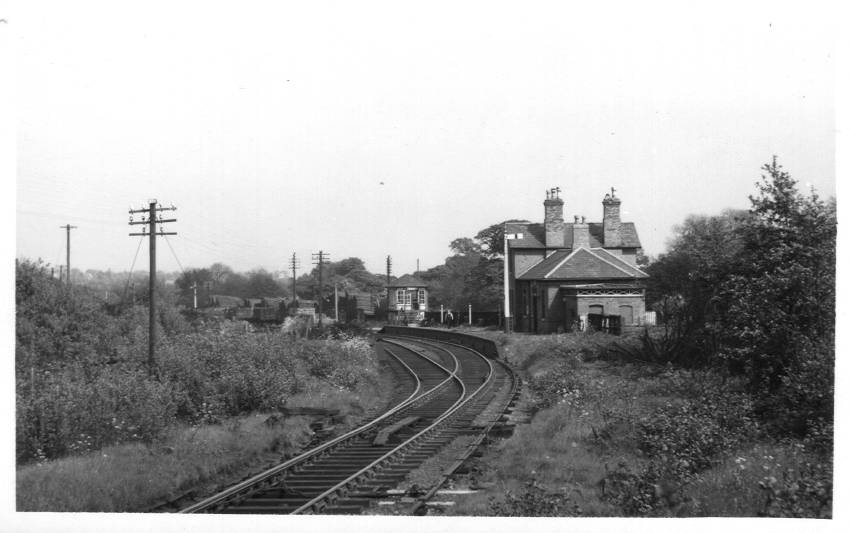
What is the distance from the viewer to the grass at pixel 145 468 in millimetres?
8172

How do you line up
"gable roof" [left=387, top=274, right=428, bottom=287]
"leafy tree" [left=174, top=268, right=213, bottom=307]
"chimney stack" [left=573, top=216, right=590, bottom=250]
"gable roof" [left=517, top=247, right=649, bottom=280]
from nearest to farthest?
"leafy tree" [left=174, top=268, right=213, bottom=307] < "gable roof" [left=517, top=247, right=649, bottom=280] < "chimney stack" [left=573, top=216, right=590, bottom=250] < "gable roof" [left=387, top=274, right=428, bottom=287]

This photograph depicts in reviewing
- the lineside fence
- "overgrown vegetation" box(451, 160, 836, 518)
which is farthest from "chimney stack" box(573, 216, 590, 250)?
"overgrown vegetation" box(451, 160, 836, 518)

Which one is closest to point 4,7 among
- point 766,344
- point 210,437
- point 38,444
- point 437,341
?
point 38,444

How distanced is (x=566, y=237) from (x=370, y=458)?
90.3ft

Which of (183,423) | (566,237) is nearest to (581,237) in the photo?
(566,237)

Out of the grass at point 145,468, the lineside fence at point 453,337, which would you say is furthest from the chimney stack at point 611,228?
the grass at point 145,468

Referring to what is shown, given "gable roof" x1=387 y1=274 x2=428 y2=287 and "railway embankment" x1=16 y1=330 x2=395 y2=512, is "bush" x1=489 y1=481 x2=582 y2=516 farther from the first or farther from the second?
"gable roof" x1=387 y1=274 x2=428 y2=287

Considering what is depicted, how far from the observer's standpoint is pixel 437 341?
140ft

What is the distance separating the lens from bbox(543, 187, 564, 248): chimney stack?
32844mm

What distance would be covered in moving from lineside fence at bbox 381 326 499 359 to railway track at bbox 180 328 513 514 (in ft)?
34.1

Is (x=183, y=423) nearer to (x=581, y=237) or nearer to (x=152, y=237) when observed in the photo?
(x=152, y=237)

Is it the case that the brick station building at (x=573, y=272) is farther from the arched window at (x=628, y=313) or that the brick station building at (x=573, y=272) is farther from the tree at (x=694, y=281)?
the tree at (x=694, y=281)

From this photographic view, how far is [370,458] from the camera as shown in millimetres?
10547

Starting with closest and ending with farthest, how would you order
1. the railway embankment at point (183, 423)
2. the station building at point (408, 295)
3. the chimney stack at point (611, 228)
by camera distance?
the railway embankment at point (183, 423), the chimney stack at point (611, 228), the station building at point (408, 295)
